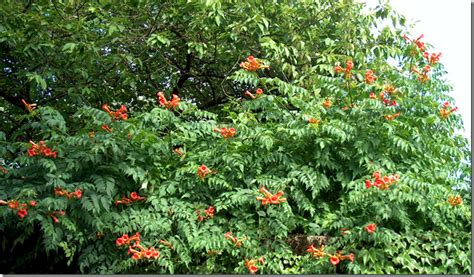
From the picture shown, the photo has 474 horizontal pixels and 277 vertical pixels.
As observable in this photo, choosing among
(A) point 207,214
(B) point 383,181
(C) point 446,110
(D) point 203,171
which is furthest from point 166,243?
(C) point 446,110

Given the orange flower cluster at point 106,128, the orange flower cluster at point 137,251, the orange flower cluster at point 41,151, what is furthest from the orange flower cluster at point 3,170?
the orange flower cluster at point 137,251

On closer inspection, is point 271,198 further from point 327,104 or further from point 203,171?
point 327,104

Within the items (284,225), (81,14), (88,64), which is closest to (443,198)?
(284,225)

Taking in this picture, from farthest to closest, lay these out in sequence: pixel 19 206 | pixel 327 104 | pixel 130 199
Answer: pixel 327 104 → pixel 130 199 → pixel 19 206

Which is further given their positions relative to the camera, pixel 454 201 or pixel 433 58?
pixel 433 58

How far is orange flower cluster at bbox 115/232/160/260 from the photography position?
321 centimetres

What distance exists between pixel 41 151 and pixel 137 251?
977 millimetres

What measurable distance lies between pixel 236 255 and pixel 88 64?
8.72 ft

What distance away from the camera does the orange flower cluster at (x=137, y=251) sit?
3.21 metres

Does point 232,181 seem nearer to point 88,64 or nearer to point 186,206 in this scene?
point 186,206

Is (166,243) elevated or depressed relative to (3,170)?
depressed

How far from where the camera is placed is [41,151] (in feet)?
11.4

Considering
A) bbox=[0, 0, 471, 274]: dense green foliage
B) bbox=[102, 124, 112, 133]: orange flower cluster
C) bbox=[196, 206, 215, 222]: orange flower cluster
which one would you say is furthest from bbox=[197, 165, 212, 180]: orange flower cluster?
bbox=[102, 124, 112, 133]: orange flower cluster

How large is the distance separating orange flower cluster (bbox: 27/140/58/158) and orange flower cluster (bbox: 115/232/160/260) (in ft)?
2.51
